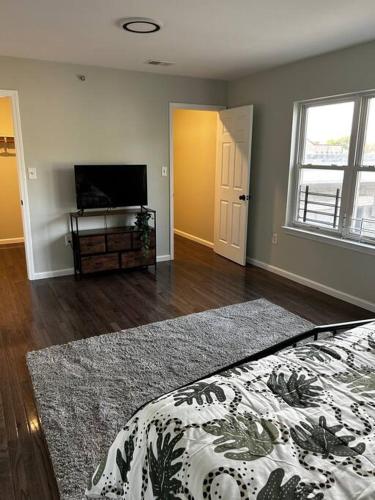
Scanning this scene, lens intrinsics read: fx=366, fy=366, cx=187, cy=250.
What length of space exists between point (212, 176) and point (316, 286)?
102 inches

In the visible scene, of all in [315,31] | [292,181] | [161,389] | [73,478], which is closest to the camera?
[73,478]

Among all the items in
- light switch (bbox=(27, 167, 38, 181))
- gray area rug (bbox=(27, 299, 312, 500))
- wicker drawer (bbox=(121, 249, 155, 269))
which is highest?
light switch (bbox=(27, 167, 38, 181))

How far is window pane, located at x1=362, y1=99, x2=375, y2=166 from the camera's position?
3.56 metres

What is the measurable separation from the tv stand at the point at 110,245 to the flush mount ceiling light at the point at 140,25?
2160 mm

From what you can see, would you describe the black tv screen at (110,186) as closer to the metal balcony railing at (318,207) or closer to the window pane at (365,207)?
the metal balcony railing at (318,207)

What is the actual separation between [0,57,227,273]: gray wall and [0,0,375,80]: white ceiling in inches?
10.2

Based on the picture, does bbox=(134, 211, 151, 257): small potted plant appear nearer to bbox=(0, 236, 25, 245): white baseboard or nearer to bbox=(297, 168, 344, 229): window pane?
bbox=(297, 168, 344, 229): window pane

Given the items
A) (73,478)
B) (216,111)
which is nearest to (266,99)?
(216,111)

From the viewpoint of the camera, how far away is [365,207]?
3.73 meters

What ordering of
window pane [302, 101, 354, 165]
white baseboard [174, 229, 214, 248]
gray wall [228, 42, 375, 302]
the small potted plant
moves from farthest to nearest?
white baseboard [174, 229, 214, 248], the small potted plant, window pane [302, 101, 354, 165], gray wall [228, 42, 375, 302]

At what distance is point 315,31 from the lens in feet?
10.1

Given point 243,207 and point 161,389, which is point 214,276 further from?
point 161,389

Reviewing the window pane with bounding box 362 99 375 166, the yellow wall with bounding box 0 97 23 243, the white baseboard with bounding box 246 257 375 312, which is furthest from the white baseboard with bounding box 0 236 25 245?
the window pane with bounding box 362 99 375 166

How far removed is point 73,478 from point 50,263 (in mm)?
3284
